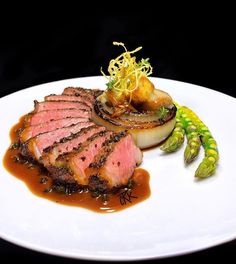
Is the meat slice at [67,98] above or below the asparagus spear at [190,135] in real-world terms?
above

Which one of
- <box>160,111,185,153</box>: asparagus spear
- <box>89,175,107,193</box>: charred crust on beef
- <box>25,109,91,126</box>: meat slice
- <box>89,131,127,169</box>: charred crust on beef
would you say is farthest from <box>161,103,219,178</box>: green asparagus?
<box>25,109,91,126</box>: meat slice

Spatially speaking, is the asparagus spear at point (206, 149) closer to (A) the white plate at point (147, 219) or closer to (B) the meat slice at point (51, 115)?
(A) the white plate at point (147, 219)

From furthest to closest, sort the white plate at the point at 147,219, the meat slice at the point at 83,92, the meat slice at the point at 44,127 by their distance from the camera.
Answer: the meat slice at the point at 83,92 → the meat slice at the point at 44,127 → the white plate at the point at 147,219

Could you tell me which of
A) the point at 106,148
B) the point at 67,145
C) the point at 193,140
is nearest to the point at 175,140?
the point at 193,140

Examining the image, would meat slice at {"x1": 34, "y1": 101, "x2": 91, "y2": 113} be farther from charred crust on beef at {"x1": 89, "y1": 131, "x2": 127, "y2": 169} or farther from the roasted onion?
charred crust on beef at {"x1": 89, "y1": 131, "x2": 127, "y2": 169}

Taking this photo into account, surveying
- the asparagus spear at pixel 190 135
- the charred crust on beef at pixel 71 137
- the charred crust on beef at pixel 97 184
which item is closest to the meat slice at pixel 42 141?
the charred crust on beef at pixel 71 137

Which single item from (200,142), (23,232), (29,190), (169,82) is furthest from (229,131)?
(23,232)

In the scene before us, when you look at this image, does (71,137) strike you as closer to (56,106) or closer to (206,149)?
(56,106)
